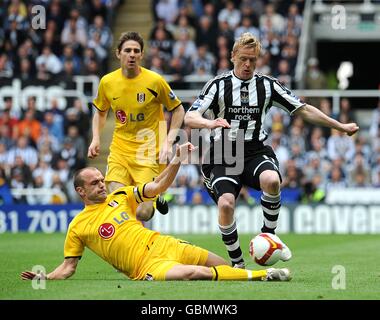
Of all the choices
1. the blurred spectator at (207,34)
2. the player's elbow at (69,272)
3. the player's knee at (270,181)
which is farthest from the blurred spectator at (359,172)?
the player's elbow at (69,272)

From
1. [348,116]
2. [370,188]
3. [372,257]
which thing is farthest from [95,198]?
[348,116]

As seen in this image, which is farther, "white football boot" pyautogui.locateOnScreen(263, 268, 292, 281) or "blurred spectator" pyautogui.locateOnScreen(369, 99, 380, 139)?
"blurred spectator" pyautogui.locateOnScreen(369, 99, 380, 139)

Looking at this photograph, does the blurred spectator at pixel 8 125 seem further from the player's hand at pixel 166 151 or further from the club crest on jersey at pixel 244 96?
the club crest on jersey at pixel 244 96

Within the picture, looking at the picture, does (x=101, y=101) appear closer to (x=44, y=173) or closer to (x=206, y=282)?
(x=206, y=282)

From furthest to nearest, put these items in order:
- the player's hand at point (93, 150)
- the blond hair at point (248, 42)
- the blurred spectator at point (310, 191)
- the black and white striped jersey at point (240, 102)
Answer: the blurred spectator at point (310, 191) < the player's hand at point (93, 150) < the black and white striped jersey at point (240, 102) < the blond hair at point (248, 42)

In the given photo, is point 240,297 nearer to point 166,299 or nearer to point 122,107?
point 166,299

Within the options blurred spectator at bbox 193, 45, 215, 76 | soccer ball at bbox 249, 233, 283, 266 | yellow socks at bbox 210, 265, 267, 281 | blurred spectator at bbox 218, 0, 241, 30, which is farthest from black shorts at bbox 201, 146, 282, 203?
blurred spectator at bbox 218, 0, 241, 30

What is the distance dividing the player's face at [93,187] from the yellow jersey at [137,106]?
2.29 m

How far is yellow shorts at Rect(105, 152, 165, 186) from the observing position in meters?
12.1

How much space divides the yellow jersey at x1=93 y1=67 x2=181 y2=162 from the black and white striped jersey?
4.36 ft

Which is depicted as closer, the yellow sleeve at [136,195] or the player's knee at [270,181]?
the yellow sleeve at [136,195]

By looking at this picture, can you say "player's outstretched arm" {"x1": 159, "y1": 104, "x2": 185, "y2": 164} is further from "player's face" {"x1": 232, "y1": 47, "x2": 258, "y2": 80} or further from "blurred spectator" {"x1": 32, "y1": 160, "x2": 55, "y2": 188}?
"blurred spectator" {"x1": 32, "y1": 160, "x2": 55, "y2": 188}

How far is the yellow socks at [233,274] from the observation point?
9.59 meters
